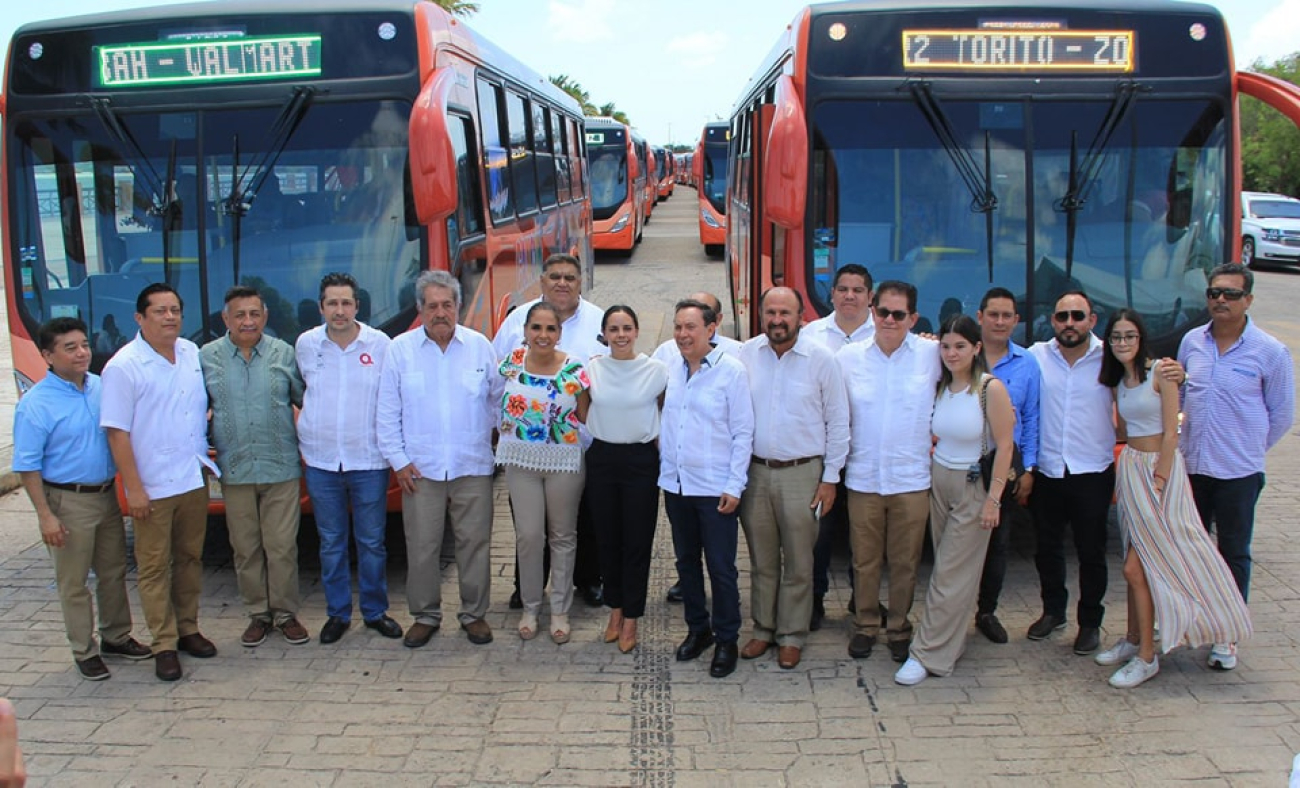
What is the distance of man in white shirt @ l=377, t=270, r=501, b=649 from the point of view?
16.5 ft

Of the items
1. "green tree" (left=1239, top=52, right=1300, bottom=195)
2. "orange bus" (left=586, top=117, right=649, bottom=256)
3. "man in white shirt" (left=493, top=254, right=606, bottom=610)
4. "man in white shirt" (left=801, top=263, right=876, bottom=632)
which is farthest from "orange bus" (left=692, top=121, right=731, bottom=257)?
"green tree" (left=1239, top=52, right=1300, bottom=195)

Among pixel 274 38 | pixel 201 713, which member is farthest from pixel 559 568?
pixel 274 38

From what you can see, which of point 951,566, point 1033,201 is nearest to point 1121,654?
point 951,566

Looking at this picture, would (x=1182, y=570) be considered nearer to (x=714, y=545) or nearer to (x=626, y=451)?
(x=714, y=545)

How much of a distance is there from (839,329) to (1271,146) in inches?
1471

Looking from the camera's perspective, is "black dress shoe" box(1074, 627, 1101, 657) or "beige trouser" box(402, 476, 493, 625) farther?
"beige trouser" box(402, 476, 493, 625)

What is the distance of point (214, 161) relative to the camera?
577 centimetres

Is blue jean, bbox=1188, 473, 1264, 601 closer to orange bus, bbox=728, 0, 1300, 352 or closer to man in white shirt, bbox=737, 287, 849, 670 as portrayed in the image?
orange bus, bbox=728, 0, 1300, 352

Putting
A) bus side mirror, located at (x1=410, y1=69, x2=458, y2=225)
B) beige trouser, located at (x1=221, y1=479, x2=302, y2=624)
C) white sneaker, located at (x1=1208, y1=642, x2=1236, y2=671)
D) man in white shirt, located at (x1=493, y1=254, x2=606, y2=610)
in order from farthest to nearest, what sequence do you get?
1. man in white shirt, located at (x1=493, y1=254, x2=606, y2=610)
2. beige trouser, located at (x1=221, y1=479, x2=302, y2=624)
3. bus side mirror, located at (x1=410, y1=69, x2=458, y2=225)
4. white sneaker, located at (x1=1208, y1=642, x2=1236, y2=671)

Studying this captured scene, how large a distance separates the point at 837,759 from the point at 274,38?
4.62 metres

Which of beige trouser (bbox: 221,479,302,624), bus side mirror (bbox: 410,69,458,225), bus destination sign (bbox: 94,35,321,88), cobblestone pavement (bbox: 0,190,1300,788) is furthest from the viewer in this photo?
bus destination sign (bbox: 94,35,321,88)

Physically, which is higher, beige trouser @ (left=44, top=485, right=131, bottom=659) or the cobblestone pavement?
beige trouser @ (left=44, top=485, right=131, bottom=659)

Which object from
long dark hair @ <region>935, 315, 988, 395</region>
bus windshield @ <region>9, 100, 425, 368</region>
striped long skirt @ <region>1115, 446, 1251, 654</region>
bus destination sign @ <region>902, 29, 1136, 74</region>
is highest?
bus destination sign @ <region>902, 29, 1136, 74</region>

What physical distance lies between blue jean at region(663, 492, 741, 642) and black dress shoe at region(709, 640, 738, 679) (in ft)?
0.11
